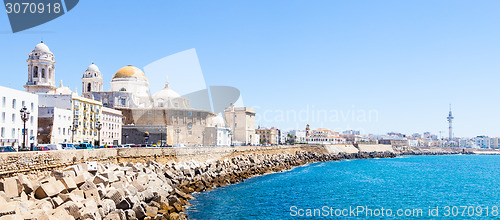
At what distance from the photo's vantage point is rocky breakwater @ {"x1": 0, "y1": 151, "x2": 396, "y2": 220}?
1734 centimetres

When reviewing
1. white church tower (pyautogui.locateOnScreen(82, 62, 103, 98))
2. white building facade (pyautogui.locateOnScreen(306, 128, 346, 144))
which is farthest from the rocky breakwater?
white building facade (pyautogui.locateOnScreen(306, 128, 346, 144))

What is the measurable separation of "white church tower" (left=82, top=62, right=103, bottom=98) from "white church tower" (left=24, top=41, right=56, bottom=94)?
1867 centimetres

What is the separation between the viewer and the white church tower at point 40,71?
5747 centimetres

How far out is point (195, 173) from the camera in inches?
1512

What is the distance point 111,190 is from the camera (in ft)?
73.4

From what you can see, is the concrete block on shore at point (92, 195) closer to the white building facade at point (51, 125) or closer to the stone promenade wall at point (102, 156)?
the stone promenade wall at point (102, 156)

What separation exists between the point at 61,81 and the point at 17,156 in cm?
5473

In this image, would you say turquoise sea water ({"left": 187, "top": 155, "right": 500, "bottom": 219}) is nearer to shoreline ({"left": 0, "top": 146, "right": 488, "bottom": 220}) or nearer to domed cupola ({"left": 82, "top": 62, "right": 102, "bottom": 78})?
shoreline ({"left": 0, "top": 146, "right": 488, "bottom": 220})

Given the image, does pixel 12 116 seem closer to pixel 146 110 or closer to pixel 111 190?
pixel 111 190

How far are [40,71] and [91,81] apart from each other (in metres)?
19.9

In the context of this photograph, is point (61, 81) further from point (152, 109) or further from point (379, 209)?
point (379, 209)

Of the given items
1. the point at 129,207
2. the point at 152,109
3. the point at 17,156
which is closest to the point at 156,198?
the point at 129,207

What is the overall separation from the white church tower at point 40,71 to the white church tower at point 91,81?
18.7 meters

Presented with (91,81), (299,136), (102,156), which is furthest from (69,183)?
(299,136)
